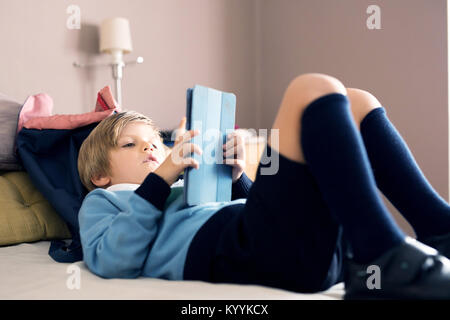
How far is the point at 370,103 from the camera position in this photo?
3.14ft

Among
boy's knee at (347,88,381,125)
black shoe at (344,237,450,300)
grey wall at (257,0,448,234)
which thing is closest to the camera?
black shoe at (344,237,450,300)

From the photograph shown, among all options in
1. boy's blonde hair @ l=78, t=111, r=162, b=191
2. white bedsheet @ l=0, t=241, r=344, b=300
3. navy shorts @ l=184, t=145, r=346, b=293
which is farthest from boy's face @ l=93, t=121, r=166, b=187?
navy shorts @ l=184, t=145, r=346, b=293

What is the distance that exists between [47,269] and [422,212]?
2.54 ft

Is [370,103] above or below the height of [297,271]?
above

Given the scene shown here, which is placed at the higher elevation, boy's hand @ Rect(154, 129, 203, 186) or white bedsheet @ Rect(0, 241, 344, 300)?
boy's hand @ Rect(154, 129, 203, 186)

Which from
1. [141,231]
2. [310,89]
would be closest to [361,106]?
[310,89]

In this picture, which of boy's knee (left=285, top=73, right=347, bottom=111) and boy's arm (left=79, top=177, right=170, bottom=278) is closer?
boy's knee (left=285, top=73, right=347, bottom=111)

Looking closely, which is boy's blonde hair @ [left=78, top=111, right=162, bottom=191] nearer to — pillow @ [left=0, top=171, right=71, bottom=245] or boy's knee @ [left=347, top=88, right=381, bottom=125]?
pillow @ [left=0, top=171, right=71, bottom=245]

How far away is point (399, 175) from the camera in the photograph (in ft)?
2.92

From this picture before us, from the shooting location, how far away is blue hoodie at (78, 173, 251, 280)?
33.9 inches

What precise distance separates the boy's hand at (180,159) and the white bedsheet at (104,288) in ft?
0.68

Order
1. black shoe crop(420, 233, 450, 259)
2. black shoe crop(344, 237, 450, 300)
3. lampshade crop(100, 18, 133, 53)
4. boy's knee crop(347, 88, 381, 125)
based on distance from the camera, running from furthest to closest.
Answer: lampshade crop(100, 18, 133, 53), boy's knee crop(347, 88, 381, 125), black shoe crop(420, 233, 450, 259), black shoe crop(344, 237, 450, 300)
